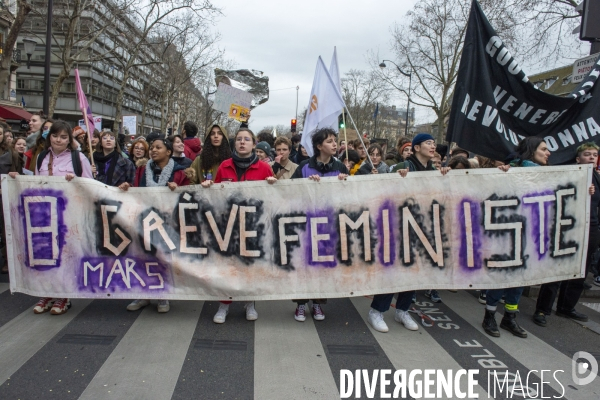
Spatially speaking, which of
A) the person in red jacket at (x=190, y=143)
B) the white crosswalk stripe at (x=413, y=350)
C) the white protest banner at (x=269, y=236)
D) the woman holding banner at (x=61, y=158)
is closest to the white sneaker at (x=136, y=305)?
the white protest banner at (x=269, y=236)

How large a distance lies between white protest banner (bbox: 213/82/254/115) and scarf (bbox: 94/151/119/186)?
→ 429 centimetres

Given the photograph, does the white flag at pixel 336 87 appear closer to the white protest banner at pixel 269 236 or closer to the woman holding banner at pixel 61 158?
the white protest banner at pixel 269 236

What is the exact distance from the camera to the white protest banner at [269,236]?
422 cm

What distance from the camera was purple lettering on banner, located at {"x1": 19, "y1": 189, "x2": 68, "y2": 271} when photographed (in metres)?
4.21

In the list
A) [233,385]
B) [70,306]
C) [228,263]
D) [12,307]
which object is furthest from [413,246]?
[12,307]

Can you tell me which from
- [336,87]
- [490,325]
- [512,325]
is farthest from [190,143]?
[512,325]

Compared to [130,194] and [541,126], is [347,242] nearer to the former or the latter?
[130,194]

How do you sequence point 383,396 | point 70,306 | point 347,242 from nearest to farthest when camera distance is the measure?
1. point 383,396
2. point 347,242
3. point 70,306

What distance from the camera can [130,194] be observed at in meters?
4.27

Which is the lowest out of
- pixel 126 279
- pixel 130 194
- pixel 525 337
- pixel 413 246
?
pixel 525 337

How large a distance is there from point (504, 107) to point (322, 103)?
2066mm

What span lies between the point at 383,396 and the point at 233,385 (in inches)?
41.4

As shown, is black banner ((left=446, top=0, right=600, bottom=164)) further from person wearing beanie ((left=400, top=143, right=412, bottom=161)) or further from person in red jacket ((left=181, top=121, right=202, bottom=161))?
person in red jacket ((left=181, top=121, right=202, bottom=161))

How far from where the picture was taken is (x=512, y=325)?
4301 millimetres
